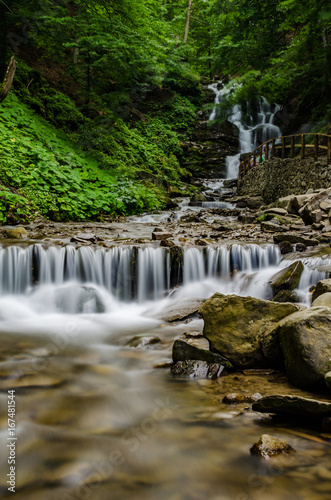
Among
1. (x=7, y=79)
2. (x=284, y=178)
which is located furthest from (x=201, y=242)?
(x=7, y=79)

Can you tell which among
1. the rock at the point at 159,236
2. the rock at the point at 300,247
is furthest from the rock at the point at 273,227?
the rock at the point at 159,236

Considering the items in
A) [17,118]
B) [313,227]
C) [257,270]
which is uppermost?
[17,118]

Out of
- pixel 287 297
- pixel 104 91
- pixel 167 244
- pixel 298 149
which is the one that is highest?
pixel 104 91

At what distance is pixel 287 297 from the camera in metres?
5.08

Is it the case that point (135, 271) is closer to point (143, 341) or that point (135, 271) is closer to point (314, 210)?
point (143, 341)

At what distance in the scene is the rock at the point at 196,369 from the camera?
300 centimetres

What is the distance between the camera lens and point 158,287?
21.6 ft

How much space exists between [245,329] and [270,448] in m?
1.36

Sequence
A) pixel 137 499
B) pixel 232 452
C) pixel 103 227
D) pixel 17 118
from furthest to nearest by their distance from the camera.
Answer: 1. pixel 17 118
2. pixel 103 227
3. pixel 232 452
4. pixel 137 499

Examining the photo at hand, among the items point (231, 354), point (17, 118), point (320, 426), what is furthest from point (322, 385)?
point (17, 118)

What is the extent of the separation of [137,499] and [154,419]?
2.64 ft

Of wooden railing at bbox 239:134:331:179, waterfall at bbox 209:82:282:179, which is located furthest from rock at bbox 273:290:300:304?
waterfall at bbox 209:82:282:179

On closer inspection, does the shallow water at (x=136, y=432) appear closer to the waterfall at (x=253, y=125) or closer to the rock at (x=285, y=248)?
the rock at (x=285, y=248)

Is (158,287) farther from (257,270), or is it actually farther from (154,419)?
(154,419)
